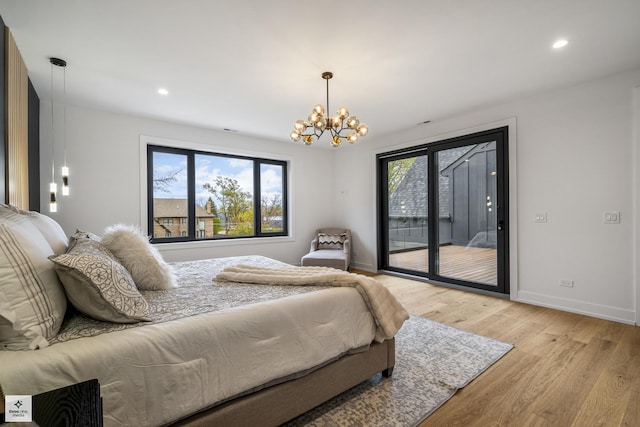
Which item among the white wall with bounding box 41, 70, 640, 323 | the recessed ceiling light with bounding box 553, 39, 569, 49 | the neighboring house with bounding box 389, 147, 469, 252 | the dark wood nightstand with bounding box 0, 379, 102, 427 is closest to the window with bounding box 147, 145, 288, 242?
the white wall with bounding box 41, 70, 640, 323

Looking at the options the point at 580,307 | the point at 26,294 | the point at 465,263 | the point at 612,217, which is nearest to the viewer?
the point at 26,294

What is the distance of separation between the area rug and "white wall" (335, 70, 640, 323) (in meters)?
1.53

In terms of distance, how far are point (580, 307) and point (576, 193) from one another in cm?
128

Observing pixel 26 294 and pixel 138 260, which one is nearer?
pixel 26 294

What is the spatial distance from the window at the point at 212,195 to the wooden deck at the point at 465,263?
8.79 ft

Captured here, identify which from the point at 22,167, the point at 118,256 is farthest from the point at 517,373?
the point at 22,167

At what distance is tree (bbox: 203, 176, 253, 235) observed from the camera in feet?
16.0

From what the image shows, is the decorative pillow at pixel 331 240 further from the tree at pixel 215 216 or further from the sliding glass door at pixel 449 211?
the tree at pixel 215 216

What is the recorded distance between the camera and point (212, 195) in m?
4.79

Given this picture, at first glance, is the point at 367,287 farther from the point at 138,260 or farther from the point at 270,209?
the point at 270,209

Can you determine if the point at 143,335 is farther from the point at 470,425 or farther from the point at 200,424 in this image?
the point at 470,425

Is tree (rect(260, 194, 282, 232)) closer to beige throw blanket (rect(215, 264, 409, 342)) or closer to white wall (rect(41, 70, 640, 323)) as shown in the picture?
white wall (rect(41, 70, 640, 323))

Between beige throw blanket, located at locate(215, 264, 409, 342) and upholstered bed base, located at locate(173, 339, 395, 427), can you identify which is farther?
beige throw blanket, located at locate(215, 264, 409, 342)

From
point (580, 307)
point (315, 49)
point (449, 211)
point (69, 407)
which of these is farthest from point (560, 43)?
point (69, 407)
